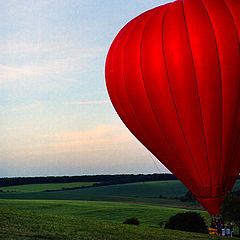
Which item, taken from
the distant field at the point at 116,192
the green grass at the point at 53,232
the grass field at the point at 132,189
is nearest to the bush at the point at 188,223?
the green grass at the point at 53,232

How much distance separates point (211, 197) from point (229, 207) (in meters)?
30.2

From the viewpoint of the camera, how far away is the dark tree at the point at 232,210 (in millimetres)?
46281

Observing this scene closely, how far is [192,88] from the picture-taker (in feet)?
60.0

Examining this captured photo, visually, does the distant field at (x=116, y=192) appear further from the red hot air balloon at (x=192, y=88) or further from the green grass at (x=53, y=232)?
the red hot air balloon at (x=192, y=88)

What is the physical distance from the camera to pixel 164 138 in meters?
19.6

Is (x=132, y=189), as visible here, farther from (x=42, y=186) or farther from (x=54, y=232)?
(x=54, y=232)

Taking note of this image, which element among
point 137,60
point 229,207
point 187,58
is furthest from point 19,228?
point 229,207

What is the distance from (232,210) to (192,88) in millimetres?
32180

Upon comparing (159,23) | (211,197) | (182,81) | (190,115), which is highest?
(159,23)

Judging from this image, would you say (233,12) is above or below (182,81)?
above

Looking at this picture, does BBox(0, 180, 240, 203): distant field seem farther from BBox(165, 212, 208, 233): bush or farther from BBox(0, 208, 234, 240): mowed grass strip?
BBox(0, 208, 234, 240): mowed grass strip

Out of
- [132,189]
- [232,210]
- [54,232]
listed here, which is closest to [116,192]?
[132,189]

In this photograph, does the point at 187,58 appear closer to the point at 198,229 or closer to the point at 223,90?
the point at 223,90

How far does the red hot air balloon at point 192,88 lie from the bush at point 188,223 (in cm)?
1797
